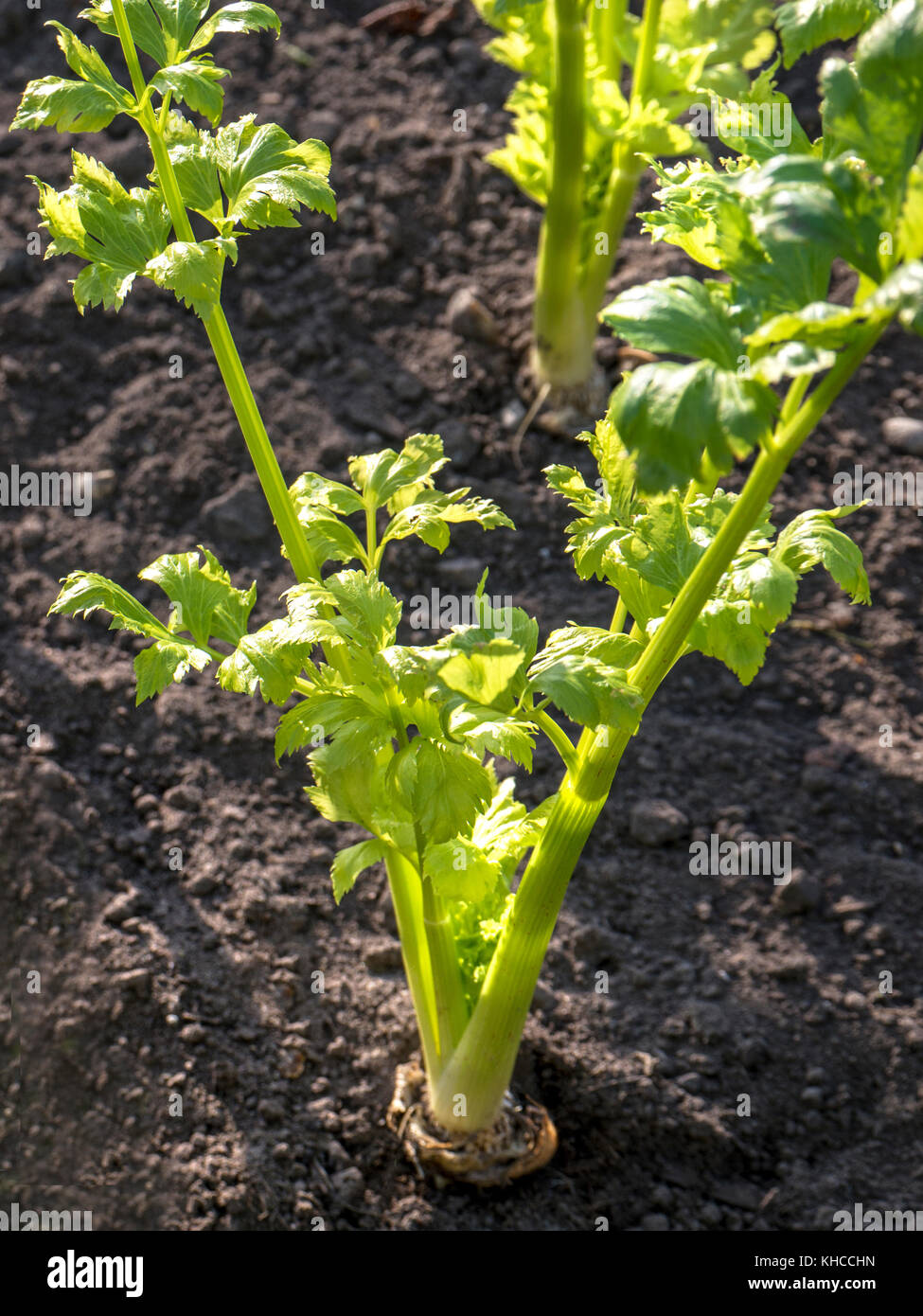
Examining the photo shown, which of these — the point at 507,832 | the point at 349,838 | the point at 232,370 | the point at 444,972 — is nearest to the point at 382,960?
the point at 349,838

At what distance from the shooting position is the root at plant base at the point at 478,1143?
2643 millimetres

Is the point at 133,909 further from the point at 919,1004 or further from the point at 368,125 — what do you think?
the point at 368,125

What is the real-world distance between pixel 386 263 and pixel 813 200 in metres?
3.15

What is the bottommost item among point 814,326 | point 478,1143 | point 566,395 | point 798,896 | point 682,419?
point 478,1143

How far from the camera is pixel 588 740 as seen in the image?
6.83 ft

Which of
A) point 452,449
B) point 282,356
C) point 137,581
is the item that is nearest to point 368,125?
point 282,356

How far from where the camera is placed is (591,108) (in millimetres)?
3600

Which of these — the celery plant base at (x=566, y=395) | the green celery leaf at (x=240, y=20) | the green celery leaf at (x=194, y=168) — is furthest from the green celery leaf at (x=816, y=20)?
the celery plant base at (x=566, y=395)

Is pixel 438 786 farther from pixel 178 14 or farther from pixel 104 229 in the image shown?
pixel 178 14

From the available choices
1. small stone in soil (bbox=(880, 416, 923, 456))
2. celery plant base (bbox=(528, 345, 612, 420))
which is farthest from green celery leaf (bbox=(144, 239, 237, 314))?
small stone in soil (bbox=(880, 416, 923, 456))

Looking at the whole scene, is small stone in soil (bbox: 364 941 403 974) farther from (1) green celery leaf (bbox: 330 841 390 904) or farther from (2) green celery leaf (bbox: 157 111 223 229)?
(2) green celery leaf (bbox: 157 111 223 229)

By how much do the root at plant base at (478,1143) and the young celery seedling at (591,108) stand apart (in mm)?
2389

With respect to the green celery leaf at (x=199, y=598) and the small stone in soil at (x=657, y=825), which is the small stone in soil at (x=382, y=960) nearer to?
the small stone in soil at (x=657, y=825)

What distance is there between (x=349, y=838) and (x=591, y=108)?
7.38 feet
